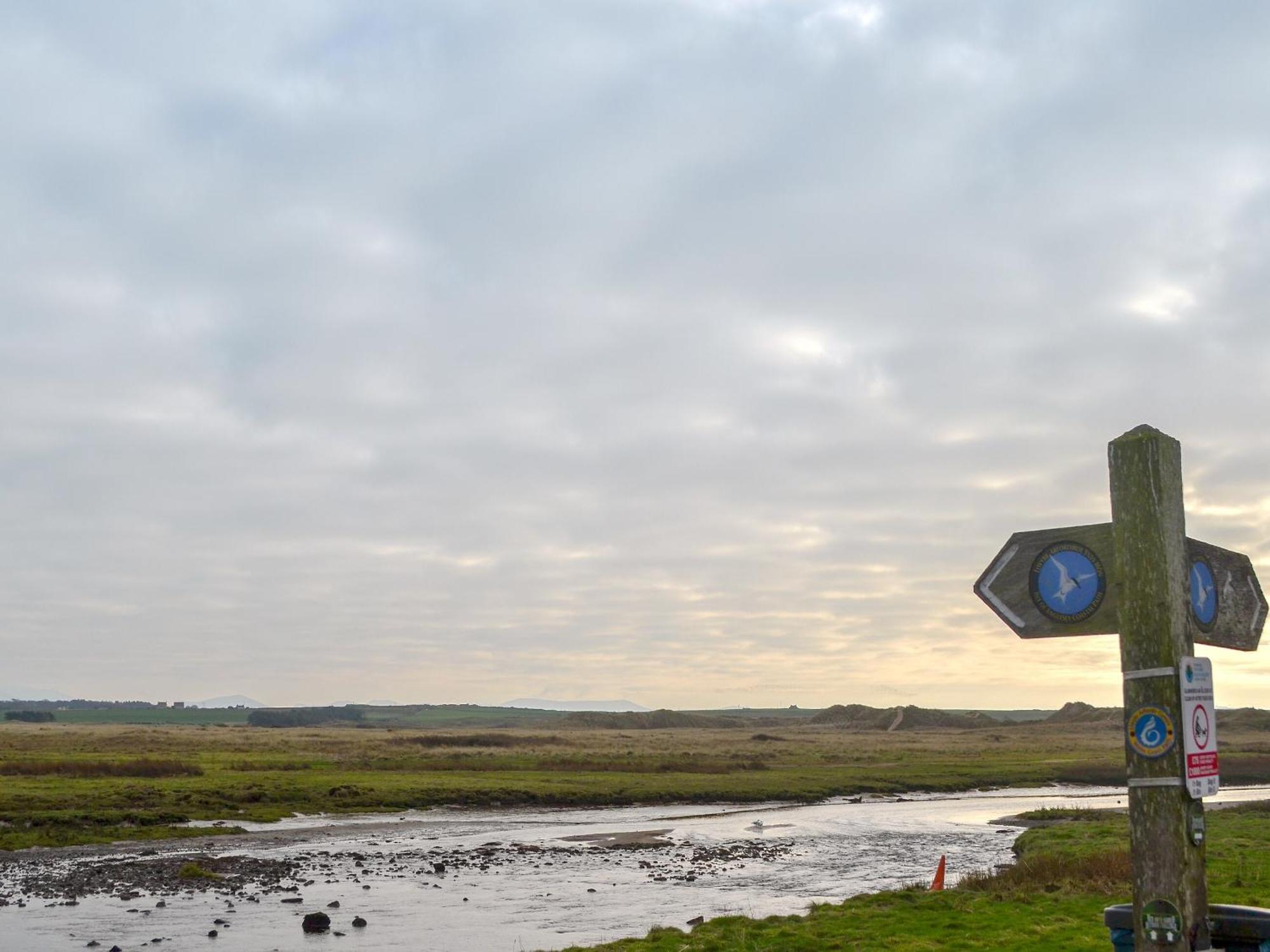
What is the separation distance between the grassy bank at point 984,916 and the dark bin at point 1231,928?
12.2 meters

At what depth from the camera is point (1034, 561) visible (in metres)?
6.36

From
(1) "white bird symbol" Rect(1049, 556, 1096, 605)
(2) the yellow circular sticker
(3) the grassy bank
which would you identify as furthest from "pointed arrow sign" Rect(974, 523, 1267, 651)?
(3) the grassy bank

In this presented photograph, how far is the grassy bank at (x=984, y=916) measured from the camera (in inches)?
742

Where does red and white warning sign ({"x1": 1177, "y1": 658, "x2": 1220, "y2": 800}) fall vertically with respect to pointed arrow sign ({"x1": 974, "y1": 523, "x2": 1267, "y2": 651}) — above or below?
below

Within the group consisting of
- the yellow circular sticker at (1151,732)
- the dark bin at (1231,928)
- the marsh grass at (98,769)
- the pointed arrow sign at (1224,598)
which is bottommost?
the marsh grass at (98,769)

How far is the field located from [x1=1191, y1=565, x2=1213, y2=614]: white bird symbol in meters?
48.0

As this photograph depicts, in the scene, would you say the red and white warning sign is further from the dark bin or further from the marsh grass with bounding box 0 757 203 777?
the marsh grass with bounding box 0 757 203 777

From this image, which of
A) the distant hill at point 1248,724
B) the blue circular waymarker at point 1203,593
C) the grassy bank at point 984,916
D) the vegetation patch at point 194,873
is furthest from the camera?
the distant hill at point 1248,724

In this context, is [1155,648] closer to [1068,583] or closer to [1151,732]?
[1151,732]

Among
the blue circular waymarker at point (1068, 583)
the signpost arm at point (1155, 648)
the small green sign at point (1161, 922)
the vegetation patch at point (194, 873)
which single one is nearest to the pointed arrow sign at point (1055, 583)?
the blue circular waymarker at point (1068, 583)

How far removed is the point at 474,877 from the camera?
Result: 3638cm

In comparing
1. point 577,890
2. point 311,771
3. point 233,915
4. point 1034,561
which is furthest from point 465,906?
point 311,771

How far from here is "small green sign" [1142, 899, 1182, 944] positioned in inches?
222

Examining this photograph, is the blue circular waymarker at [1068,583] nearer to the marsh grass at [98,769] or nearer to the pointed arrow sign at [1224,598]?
the pointed arrow sign at [1224,598]
